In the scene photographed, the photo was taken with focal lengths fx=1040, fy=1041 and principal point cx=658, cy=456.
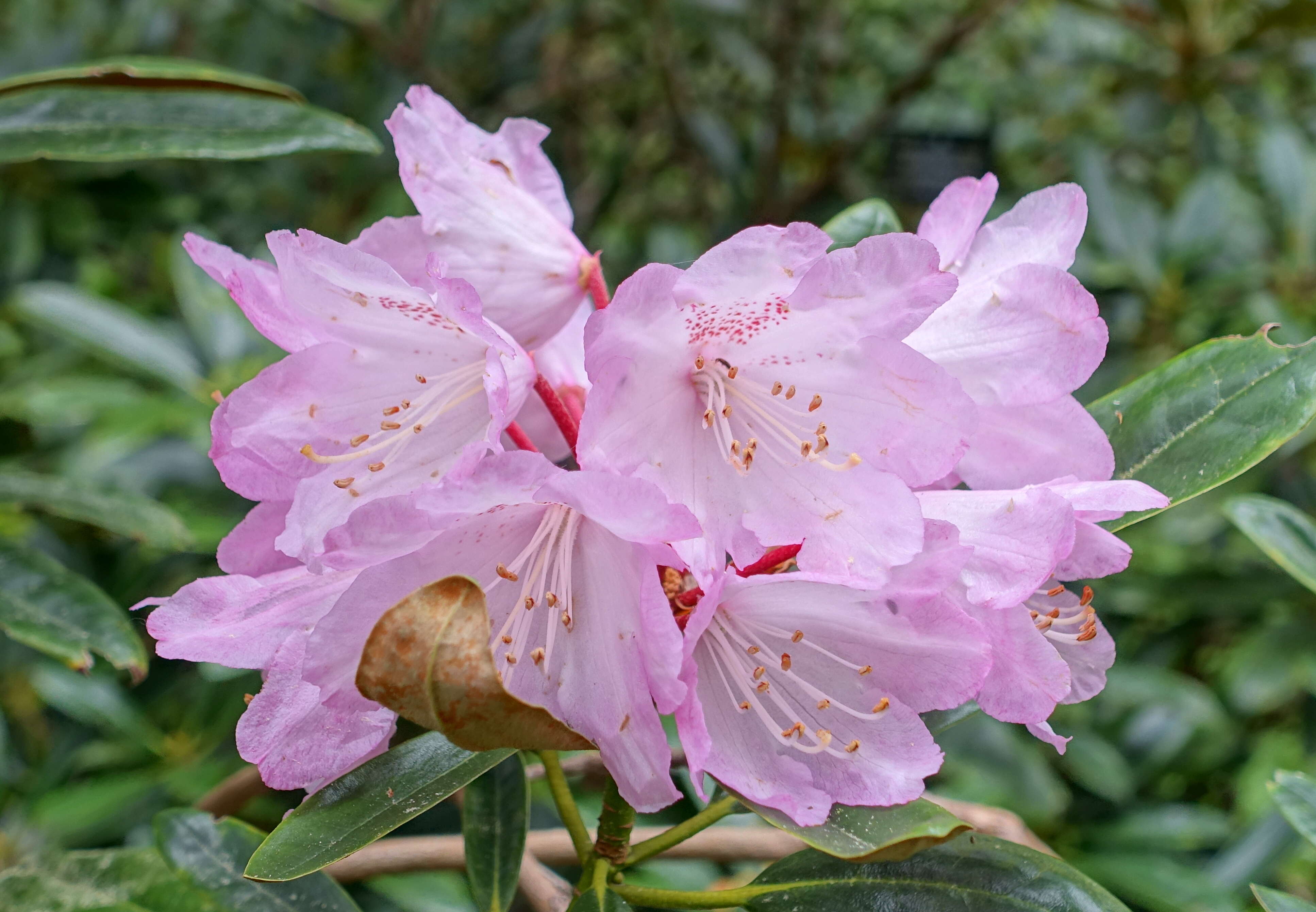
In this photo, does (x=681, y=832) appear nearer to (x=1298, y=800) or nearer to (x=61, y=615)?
(x=1298, y=800)

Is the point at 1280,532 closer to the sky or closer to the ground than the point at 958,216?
closer to the ground

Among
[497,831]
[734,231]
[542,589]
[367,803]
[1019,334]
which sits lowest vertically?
[734,231]

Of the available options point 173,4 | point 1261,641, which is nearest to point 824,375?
point 1261,641

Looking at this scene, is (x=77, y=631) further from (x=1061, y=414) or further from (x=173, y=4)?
(x=173, y=4)

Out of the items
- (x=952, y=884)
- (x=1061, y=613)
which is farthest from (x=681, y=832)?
(x=1061, y=613)

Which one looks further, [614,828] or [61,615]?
[61,615]

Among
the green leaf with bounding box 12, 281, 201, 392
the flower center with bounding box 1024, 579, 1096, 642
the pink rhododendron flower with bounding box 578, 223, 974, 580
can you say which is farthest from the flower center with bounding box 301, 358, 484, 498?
the green leaf with bounding box 12, 281, 201, 392

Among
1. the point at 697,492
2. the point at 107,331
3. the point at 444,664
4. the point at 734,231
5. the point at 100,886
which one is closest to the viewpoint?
the point at 444,664
